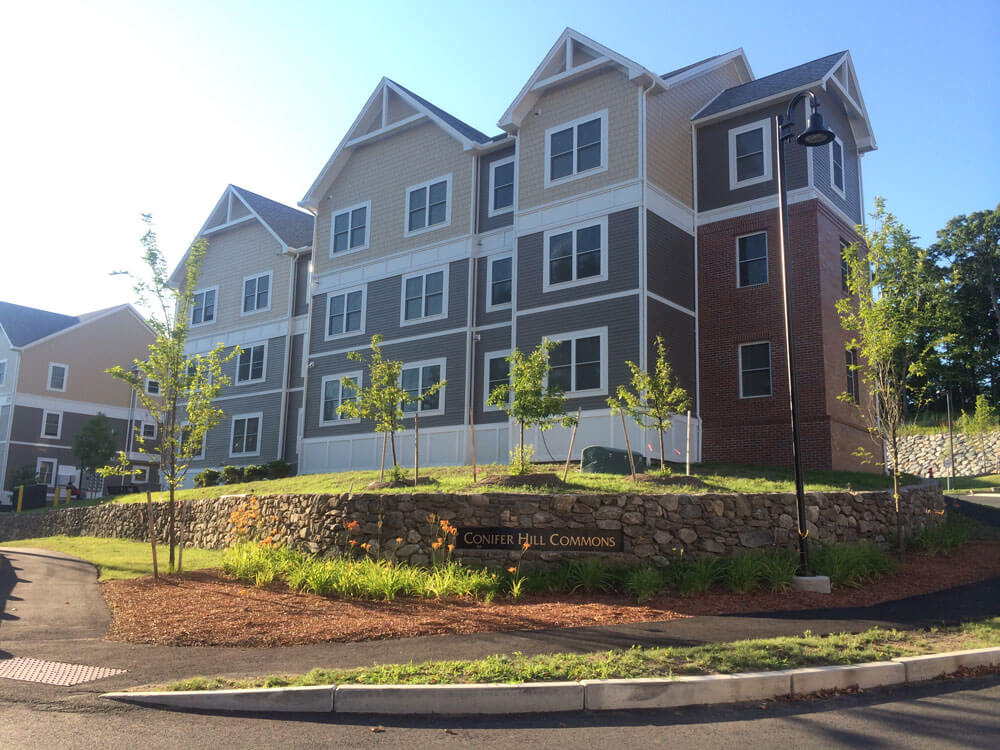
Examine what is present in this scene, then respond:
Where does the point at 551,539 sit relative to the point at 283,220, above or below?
below

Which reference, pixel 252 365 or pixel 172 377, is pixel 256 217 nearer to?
pixel 252 365

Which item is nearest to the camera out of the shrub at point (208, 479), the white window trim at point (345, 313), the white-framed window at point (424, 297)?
the white-framed window at point (424, 297)

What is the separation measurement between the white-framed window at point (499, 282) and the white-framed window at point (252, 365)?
12138 mm

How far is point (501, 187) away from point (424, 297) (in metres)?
4.37

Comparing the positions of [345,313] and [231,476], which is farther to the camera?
[345,313]

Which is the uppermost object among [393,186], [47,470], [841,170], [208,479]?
[393,186]

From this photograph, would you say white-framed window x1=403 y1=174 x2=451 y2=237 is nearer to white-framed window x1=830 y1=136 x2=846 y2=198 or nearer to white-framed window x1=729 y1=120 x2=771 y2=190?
white-framed window x1=729 y1=120 x2=771 y2=190

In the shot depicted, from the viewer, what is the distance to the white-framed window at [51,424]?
45.8 metres

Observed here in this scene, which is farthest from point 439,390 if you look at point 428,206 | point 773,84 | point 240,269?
point 240,269

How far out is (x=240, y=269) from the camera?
111 feet

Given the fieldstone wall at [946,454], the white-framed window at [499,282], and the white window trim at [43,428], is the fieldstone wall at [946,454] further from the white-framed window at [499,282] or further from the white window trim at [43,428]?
the white window trim at [43,428]

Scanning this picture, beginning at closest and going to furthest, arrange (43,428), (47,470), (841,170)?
(841,170), (47,470), (43,428)

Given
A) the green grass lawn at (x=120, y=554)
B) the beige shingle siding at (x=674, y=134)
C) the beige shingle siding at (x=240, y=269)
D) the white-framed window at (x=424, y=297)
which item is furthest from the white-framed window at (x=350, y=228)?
the green grass lawn at (x=120, y=554)

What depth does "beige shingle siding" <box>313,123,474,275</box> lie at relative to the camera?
84.5 feet
